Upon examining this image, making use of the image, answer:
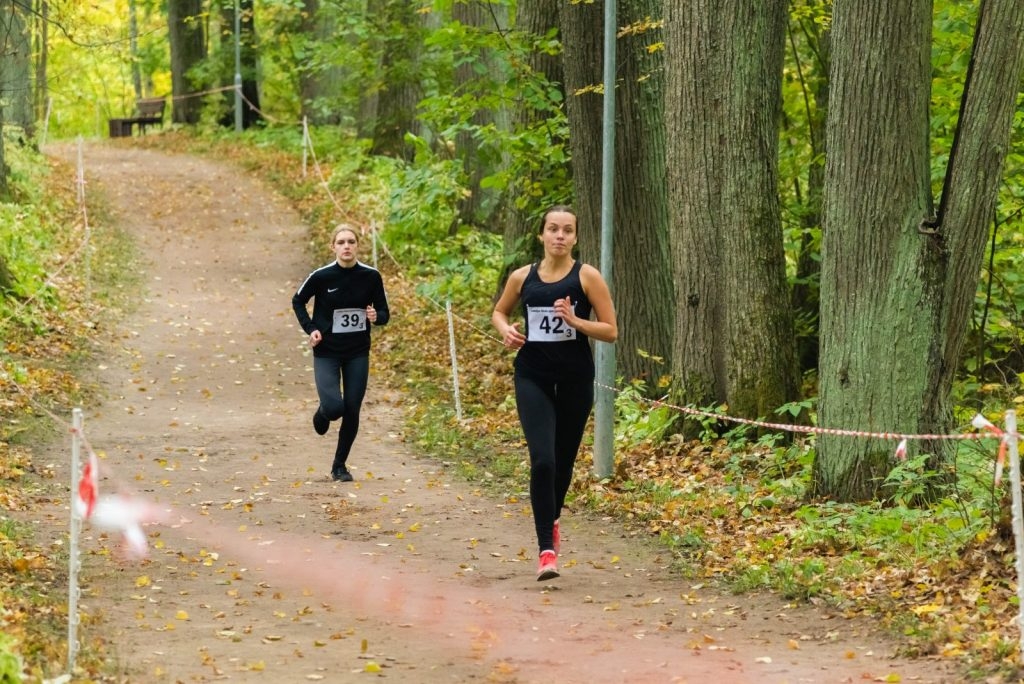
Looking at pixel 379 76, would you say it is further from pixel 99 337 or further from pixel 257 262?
pixel 99 337

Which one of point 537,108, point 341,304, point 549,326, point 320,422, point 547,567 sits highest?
point 537,108

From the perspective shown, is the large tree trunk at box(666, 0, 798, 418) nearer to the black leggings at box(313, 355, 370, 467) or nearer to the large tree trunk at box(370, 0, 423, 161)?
the black leggings at box(313, 355, 370, 467)

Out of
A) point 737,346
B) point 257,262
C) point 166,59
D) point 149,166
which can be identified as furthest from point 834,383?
point 166,59

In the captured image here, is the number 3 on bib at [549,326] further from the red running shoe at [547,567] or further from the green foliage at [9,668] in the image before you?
the green foliage at [9,668]

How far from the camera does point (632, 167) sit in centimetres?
1380

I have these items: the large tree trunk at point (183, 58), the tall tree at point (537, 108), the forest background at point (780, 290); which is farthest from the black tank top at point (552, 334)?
the large tree trunk at point (183, 58)

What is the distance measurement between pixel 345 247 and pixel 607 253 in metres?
2.14

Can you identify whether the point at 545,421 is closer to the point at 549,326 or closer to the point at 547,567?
the point at 549,326

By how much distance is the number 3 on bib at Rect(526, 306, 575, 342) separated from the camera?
8.19m

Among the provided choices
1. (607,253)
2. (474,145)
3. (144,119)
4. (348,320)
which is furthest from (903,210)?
(144,119)

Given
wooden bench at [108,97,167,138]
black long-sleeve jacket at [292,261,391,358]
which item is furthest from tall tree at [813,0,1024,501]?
wooden bench at [108,97,167,138]

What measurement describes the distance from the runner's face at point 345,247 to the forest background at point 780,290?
7.92 feet

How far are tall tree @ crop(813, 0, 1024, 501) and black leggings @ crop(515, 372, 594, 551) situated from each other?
2037mm

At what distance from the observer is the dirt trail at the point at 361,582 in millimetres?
6480
